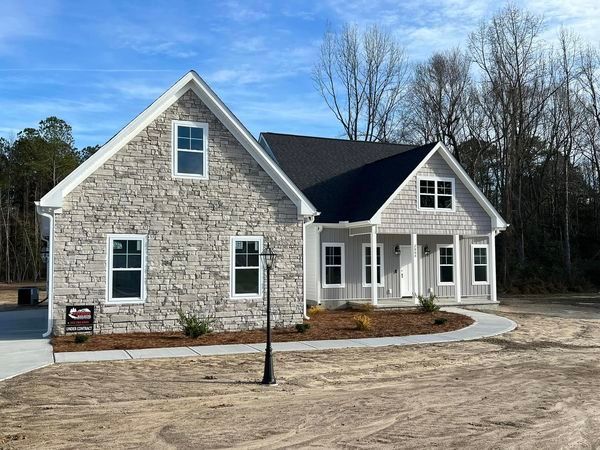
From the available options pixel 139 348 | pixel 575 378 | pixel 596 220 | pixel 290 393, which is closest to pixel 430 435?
pixel 290 393

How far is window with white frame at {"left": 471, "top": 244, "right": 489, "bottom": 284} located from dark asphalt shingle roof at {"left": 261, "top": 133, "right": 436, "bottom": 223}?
544 centimetres

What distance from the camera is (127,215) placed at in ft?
49.2

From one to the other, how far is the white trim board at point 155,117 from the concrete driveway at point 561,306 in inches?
440

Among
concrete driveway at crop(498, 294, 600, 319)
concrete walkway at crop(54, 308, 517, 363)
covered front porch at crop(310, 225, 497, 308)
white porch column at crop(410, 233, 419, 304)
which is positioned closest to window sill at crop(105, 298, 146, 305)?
concrete walkway at crop(54, 308, 517, 363)

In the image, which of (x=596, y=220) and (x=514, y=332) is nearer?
(x=514, y=332)

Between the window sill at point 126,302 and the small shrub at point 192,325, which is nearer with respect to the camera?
the small shrub at point 192,325

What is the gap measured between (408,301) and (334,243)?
3.76 metres

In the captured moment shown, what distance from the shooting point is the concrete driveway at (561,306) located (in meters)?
21.5

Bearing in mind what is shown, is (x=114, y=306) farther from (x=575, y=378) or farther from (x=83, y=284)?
(x=575, y=378)

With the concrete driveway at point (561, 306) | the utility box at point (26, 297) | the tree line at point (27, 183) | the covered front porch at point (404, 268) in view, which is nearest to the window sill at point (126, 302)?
the covered front porch at point (404, 268)

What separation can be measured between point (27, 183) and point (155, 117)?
138ft

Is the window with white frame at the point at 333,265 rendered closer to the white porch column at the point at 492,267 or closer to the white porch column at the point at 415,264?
the white porch column at the point at 415,264

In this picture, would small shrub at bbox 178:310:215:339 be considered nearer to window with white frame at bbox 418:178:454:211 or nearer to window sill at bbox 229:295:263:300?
window sill at bbox 229:295:263:300

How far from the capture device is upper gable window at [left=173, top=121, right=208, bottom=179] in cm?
1568
